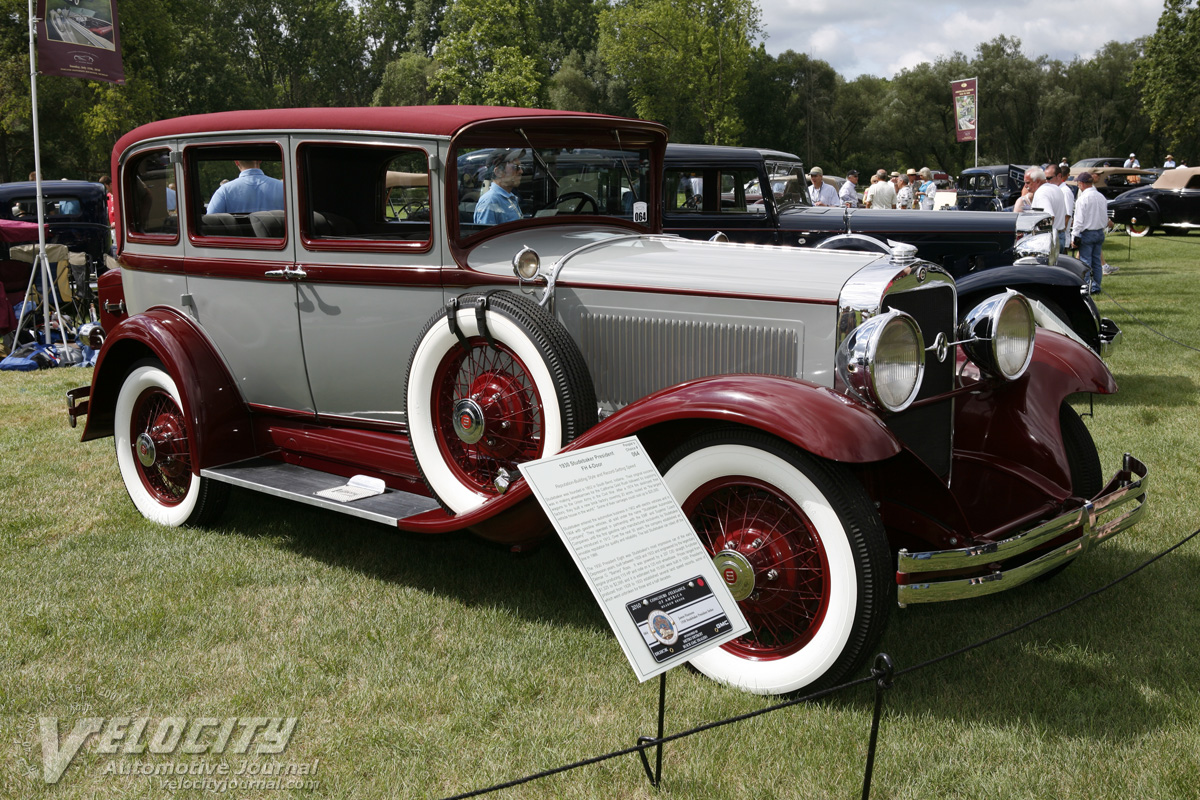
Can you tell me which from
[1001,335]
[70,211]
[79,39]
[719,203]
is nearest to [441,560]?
[1001,335]

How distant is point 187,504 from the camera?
15.3 feet

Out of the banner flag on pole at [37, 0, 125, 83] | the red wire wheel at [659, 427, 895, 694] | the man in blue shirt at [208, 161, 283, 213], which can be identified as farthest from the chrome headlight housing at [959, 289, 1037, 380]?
the banner flag on pole at [37, 0, 125, 83]

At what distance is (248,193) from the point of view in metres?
4.65

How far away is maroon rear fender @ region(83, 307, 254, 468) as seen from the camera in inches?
172

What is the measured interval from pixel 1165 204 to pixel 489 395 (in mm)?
24788

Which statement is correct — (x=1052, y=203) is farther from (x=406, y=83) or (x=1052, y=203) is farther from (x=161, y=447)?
(x=406, y=83)

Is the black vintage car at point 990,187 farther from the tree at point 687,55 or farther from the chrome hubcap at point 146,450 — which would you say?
Answer: the chrome hubcap at point 146,450

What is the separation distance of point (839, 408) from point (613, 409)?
1194 mm

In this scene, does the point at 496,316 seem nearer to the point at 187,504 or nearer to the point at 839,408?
the point at 839,408

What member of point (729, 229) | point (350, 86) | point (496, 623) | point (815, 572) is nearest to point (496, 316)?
point (496, 623)

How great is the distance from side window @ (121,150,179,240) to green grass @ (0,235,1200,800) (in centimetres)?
151

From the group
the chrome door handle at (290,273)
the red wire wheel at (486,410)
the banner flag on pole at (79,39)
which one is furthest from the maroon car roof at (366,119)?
the banner flag on pole at (79,39)

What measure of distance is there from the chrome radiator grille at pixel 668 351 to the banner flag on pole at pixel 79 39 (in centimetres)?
747

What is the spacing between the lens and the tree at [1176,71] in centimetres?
3647
